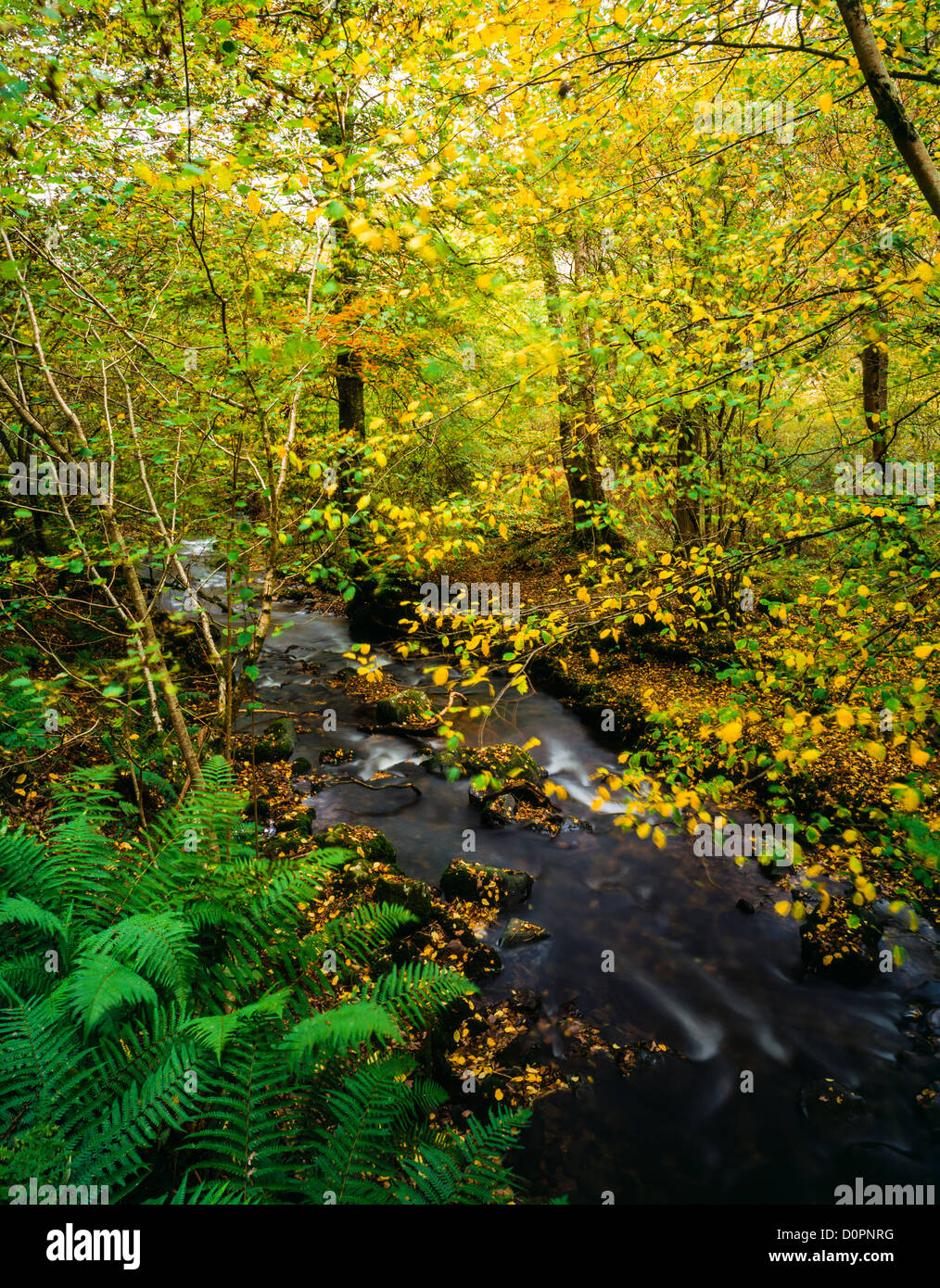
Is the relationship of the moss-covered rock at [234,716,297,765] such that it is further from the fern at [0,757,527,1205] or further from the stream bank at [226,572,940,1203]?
the fern at [0,757,527,1205]

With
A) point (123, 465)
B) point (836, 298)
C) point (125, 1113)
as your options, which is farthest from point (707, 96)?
point (125, 1113)

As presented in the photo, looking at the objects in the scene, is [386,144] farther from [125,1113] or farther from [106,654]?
[106,654]

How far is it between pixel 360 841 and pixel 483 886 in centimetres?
144

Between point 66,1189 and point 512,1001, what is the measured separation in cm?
366

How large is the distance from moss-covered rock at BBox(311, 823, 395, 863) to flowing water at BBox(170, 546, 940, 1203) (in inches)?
14.1

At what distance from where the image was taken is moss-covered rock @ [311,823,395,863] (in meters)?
6.22

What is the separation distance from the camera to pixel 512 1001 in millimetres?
5078

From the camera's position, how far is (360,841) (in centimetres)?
640

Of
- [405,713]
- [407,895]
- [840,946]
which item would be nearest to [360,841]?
[407,895]

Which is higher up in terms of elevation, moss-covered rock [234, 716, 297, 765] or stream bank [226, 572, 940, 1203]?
→ moss-covered rock [234, 716, 297, 765]

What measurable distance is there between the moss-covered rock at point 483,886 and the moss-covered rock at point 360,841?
28.2 inches

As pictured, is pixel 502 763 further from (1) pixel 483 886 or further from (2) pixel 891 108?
(2) pixel 891 108

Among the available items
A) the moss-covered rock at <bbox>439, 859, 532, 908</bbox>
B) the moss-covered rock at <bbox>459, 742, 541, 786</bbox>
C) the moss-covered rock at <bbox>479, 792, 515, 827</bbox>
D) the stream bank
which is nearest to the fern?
the stream bank

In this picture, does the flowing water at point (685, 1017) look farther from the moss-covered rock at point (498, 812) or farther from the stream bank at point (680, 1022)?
the moss-covered rock at point (498, 812)
